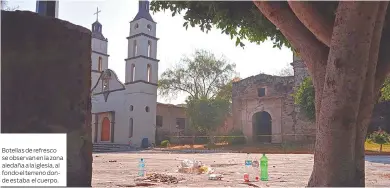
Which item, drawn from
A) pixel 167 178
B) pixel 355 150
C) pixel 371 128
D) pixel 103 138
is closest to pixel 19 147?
pixel 355 150

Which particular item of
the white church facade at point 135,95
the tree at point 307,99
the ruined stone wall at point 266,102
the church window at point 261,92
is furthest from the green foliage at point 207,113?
the tree at point 307,99

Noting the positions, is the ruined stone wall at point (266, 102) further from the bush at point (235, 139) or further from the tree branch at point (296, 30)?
the tree branch at point (296, 30)

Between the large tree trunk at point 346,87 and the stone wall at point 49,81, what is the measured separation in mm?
2307

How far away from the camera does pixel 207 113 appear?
3281cm

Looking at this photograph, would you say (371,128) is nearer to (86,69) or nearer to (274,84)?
(274,84)

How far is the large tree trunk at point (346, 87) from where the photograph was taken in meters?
3.69

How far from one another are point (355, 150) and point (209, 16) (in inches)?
109

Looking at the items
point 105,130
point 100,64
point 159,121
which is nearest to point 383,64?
point 105,130

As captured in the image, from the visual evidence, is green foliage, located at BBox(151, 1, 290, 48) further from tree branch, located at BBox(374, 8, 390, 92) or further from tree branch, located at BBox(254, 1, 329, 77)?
tree branch, located at BBox(374, 8, 390, 92)

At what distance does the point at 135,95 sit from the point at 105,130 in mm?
5031

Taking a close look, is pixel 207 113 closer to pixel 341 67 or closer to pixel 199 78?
pixel 199 78

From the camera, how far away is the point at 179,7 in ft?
18.2

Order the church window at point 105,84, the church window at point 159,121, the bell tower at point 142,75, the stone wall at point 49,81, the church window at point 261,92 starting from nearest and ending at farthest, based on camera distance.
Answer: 1. the stone wall at point 49,81
2. the bell tower at point 142,75
3. the church window at point 261,92
4. the church window at point 105,84
5. the church window at point 159,121

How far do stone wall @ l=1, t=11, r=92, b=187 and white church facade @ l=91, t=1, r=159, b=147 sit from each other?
92.7ft
